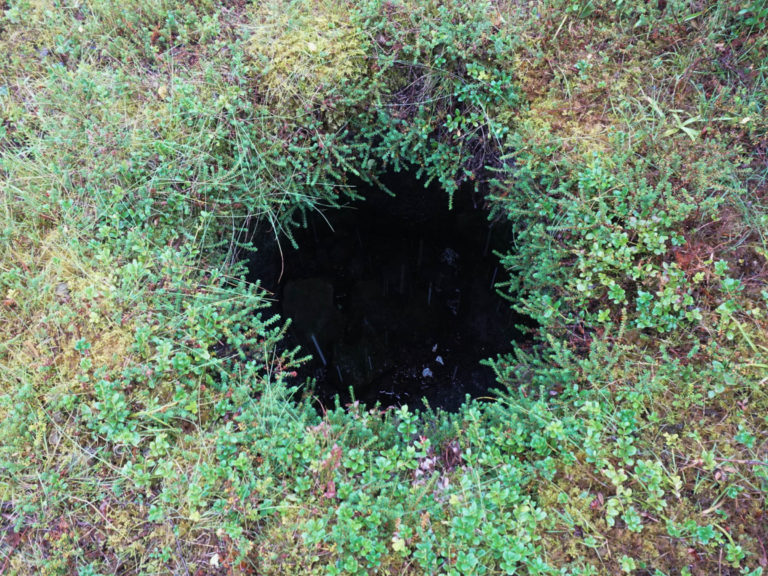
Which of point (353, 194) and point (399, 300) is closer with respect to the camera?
point (353, 194)

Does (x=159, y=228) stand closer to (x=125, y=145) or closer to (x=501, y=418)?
(x=125, y=145)

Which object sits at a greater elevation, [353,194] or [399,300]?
[353,194]

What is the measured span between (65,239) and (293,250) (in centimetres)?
238

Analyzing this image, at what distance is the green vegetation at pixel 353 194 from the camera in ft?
7.53

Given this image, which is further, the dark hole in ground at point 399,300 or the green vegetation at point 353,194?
the dark hole in ground at point 399,300

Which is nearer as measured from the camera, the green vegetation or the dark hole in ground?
the green vegetation

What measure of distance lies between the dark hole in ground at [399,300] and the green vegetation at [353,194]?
1.59 metres

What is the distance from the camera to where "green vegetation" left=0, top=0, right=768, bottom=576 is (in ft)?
7.53

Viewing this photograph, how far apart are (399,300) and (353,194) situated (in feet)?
7.15

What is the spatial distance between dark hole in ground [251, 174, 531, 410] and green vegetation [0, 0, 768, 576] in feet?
5.22

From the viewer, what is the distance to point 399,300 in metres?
5.52

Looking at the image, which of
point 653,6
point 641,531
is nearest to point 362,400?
point 641,531

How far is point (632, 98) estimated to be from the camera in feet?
9.89

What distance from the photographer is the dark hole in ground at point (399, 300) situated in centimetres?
505
